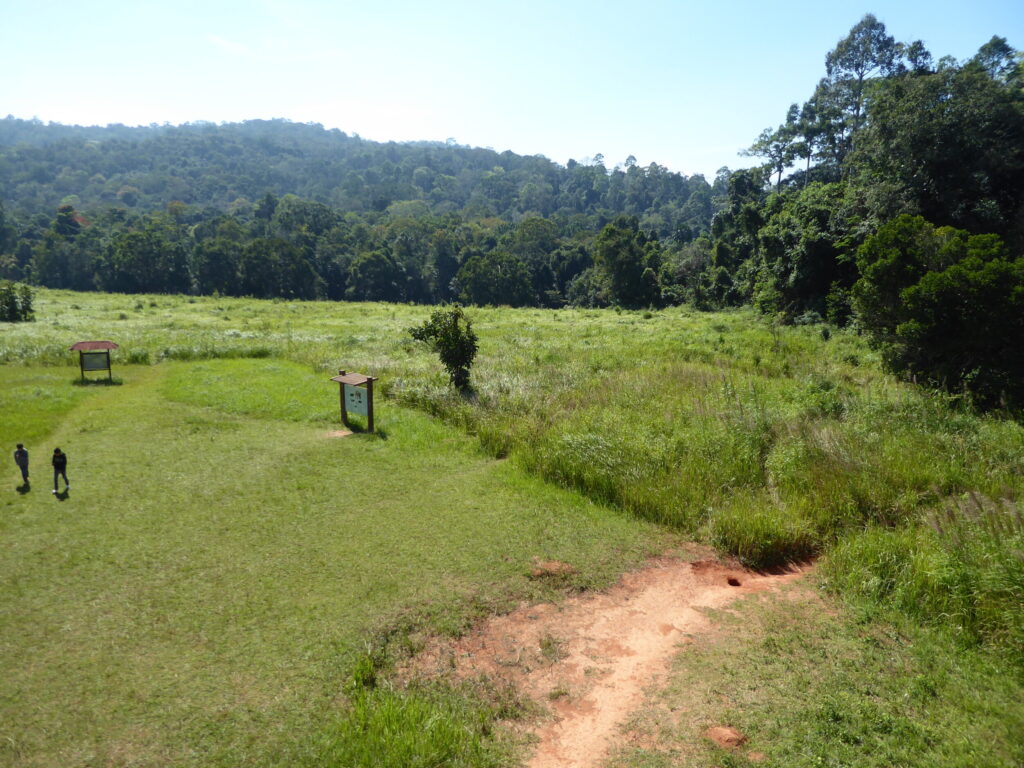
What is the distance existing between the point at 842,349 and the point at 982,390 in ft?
26.4

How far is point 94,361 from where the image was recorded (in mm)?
21344

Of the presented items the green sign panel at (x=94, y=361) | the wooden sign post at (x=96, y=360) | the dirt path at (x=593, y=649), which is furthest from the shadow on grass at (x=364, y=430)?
the green sign panel at (x=94, y=361)

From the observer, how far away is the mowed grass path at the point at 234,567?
5.82 m

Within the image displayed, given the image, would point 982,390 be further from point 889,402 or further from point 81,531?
point 81,531

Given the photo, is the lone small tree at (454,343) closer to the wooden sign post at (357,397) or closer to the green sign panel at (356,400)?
the wooden sign post at (357,397)

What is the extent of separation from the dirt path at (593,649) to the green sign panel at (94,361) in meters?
20.3

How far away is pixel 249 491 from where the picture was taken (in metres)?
11.6

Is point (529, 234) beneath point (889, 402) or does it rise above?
above

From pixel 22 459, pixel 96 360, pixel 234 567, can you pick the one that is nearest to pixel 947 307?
pixel 234 567

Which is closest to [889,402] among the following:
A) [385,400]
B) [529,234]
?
[385,400]

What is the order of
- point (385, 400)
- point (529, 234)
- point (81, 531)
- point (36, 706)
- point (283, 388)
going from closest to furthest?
point (36, 706)
point (81, 531)
point (385, 400)
point (283, 388)
point (529, 234)

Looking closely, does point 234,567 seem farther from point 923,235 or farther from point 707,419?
point 923,235

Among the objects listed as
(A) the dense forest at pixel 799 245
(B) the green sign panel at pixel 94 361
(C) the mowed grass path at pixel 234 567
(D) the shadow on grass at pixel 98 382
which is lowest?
(C) the mowed grass path at pixel 234 567

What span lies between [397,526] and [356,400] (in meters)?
6.52
